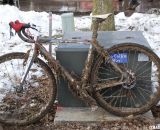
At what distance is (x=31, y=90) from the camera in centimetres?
593

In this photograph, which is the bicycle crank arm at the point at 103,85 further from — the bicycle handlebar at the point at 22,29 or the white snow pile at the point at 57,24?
the white snow pile at the point at 57,24

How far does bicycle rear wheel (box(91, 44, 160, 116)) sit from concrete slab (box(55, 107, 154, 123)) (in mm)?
134

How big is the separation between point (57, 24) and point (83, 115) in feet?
19.5

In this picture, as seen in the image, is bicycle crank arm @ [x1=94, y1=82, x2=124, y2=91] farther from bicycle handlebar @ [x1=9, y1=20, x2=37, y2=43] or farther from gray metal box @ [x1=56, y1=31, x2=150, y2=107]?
bicycle handlebar @ [x1=9, y1=20, x2=37, y2=43]

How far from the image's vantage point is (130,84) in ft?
17.9

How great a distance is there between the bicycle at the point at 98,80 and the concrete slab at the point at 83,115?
5.5 inches

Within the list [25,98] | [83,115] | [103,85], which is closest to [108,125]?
[83,115]

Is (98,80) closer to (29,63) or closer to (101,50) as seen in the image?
(101,50)

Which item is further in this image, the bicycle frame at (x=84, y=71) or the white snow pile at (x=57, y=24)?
the white snow pile at (x=57, y=24)

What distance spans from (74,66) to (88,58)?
0.29m

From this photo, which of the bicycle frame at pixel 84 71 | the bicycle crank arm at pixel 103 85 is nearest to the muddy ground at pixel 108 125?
the bicycle frame at pixel 84 71

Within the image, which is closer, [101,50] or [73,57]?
[101,50]

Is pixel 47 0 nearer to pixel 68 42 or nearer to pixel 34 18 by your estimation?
pixel 34 18

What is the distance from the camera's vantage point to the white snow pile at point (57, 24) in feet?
31.5
